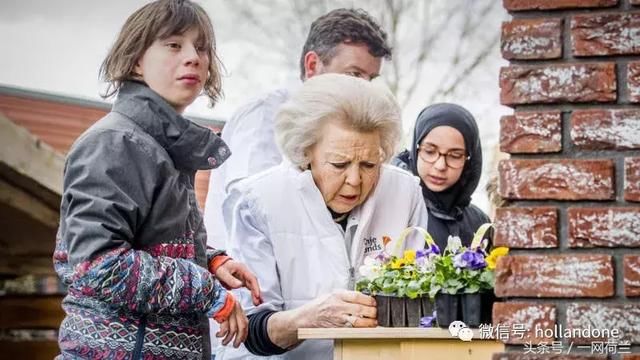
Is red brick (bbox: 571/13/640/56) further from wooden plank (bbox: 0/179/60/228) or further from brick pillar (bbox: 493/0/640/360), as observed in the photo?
wooden plank (bbox: 0/179/60/228)

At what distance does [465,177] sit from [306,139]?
3.84ft

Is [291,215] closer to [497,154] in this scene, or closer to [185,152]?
[185,152]

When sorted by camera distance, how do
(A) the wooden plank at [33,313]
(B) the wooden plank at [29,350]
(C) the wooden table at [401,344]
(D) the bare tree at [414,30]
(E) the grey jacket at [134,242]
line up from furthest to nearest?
(D) the bare tree at [414,30], (A) the wooden plank at [33,313], (B) the wooden plank at [29,350], (C) the wooden table at [401,344], (E) the grey jacket at [134,242]

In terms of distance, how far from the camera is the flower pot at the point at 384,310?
321 centimetres

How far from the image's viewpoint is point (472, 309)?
306 cm

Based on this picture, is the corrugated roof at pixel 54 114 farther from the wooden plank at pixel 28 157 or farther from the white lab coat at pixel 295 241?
the white lab coat at pixel 295 241

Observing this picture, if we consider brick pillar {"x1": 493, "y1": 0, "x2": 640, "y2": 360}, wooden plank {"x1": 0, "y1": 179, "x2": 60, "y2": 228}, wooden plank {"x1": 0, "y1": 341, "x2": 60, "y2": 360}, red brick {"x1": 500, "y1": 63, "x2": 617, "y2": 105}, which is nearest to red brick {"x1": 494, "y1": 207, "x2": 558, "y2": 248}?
brick pillar {"x1": 493, "y1": 0, "x2": 640, "y2": 360}

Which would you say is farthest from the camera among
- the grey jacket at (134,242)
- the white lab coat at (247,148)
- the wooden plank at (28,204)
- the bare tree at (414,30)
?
the bare tree at (414,30)

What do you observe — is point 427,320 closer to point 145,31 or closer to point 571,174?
point 571,174

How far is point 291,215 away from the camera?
349 cm

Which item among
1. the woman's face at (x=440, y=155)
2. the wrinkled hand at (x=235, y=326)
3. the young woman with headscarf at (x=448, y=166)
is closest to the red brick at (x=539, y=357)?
the wrinkled hand at (x=235, y=326)

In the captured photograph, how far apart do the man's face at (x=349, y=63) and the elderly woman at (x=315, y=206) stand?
909 mm

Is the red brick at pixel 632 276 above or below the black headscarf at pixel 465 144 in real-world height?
below

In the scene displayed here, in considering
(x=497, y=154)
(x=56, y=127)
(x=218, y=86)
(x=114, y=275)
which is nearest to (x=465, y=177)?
(x=497, y=154)
